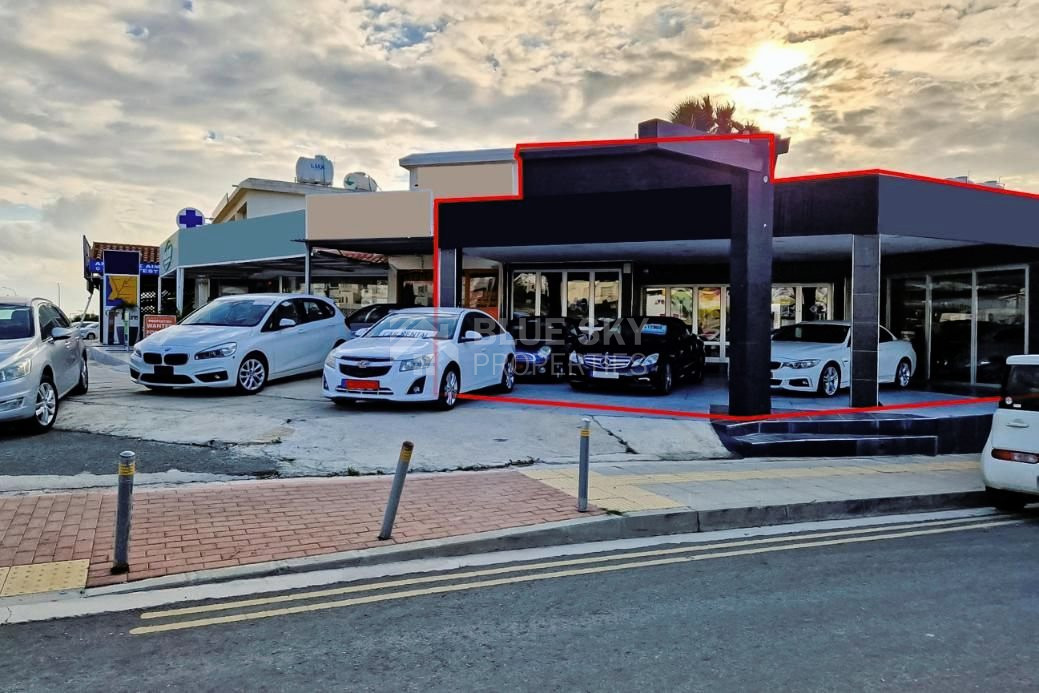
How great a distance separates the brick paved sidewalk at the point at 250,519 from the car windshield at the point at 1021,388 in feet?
15.6

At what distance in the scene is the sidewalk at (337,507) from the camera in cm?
551

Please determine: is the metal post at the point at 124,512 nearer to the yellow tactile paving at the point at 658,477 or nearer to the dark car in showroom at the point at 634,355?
the yellow tactile paving at the point at 658,477

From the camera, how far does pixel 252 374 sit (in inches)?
499

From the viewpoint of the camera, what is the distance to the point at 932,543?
7016mm

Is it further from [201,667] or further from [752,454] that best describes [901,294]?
[201,667]

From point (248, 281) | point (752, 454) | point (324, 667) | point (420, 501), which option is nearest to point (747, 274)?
point (752, 454)

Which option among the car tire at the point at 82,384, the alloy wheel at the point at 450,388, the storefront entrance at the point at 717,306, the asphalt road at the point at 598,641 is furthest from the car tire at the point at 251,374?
the storefront entrance at the point at 717,306

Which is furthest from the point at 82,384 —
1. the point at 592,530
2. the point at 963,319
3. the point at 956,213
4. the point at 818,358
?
the point at 963,319

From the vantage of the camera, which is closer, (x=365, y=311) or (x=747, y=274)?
(x=747, y=274)

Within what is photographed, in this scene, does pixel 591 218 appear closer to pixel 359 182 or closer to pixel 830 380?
pixel 830 380

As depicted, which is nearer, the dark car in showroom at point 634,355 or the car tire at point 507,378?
the car tire at point 507,378

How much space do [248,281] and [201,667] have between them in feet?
123

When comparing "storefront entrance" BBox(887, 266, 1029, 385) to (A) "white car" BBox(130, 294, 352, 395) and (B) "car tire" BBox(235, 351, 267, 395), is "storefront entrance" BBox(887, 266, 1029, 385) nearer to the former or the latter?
(A) "white car" BBox(130, 294, 352, 395)

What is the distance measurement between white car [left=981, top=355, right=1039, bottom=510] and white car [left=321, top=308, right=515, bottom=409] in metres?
7.13
